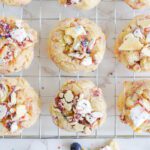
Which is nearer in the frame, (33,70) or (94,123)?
(94,123)

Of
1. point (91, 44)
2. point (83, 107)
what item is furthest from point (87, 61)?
point (83, 107)

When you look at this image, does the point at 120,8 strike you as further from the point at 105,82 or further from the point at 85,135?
the point at 85,135

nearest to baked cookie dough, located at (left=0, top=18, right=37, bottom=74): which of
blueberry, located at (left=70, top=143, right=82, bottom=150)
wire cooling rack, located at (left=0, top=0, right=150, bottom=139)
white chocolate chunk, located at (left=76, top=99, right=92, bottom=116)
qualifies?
wire cooling rack, located at (left=0, top=0, right=150, bottom=139)

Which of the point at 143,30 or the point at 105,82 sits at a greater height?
the point at 143,30

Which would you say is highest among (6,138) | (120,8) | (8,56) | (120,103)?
(120,8)

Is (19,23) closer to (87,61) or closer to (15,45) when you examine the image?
(15,45)

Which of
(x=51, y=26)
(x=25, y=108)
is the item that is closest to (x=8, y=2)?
(x=51, y=26)
